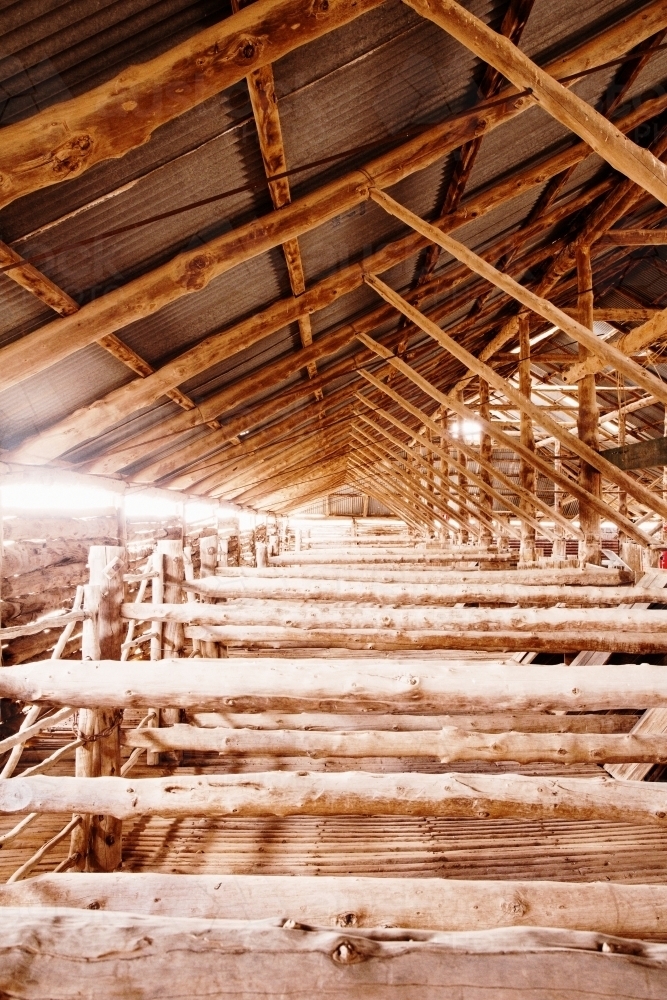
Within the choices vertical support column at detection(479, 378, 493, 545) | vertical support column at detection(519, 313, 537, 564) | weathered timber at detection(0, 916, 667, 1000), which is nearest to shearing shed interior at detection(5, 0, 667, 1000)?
weathered timber at detection(0, 916, 667, 1000)

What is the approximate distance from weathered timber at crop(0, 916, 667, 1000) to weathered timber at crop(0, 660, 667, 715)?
1.15 meters

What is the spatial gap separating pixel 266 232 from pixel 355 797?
3.22m

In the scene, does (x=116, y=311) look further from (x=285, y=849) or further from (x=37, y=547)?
(x=37, y=547)

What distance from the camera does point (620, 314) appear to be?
29.9 ft

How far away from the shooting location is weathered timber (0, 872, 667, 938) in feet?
6.03

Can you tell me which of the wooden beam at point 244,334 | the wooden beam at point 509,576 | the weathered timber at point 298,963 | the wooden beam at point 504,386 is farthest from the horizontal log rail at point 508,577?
the weathered timber at point 298,963

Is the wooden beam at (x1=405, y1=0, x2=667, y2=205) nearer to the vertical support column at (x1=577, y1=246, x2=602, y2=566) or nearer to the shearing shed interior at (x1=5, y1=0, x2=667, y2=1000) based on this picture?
the shearing shed interior at (x1=5, y1=0, x2=667, y2=1000)

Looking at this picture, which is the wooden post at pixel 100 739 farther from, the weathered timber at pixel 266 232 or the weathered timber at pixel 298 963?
the weathered timber at pixel 298 963

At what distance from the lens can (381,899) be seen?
74.4 inches

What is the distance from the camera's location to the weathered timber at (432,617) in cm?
338

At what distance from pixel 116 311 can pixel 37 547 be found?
14.0ft

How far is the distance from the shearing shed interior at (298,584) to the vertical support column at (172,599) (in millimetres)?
40

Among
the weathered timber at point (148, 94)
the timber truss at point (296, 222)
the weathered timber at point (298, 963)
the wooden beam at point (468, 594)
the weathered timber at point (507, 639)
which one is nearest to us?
the weathered timber at point (298, 963)

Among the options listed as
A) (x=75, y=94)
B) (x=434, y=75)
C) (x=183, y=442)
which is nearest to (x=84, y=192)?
(x=75, y=94)
